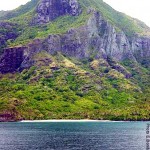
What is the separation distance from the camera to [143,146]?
603 ft

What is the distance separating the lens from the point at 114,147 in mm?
179250

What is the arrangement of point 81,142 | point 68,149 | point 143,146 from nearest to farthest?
point 68,149, point 143,146, point 81,142

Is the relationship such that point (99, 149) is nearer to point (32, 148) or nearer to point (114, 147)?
point (114, 147)

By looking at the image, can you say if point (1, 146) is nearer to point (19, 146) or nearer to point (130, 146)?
point (19, 146)

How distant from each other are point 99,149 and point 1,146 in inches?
1788

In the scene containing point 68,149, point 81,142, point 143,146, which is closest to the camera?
point 68,149

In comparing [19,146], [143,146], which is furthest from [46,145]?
[143,146]

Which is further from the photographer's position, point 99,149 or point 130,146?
point 130,146

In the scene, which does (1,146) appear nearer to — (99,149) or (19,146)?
(19,146)

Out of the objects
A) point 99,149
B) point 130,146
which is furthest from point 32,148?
point 130,146

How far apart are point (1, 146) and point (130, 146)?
191 ft

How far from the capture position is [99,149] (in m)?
172

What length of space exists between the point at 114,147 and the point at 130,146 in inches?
354

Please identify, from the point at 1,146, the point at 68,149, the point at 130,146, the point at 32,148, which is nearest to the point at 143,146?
the point at 130,146
